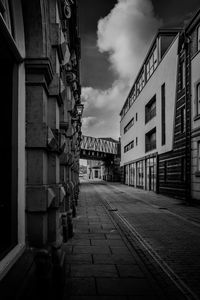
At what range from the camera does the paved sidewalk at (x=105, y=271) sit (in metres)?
3.51

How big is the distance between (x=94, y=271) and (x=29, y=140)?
230cm

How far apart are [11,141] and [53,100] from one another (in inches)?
45.8

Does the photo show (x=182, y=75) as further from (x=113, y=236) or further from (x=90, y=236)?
(x=90, y=236)

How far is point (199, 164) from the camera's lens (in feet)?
46.4

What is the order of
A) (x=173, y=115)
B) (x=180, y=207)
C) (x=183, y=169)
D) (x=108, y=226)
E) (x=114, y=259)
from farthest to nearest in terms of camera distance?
(x=173, y=115) → (x=183, y=169) → (x=180, y=207) → (x=108, y=226) → (x=114, y=259)

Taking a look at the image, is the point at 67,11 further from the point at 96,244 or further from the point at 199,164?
the point at 199,164

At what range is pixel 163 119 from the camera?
2020cm

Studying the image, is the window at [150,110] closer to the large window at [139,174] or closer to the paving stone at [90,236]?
the large window at [139,174]

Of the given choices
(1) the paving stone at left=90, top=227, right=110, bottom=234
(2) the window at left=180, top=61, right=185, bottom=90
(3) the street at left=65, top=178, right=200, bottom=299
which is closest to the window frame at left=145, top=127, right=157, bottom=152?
(2) the window at left=180, top=61, right=185, bottom=90

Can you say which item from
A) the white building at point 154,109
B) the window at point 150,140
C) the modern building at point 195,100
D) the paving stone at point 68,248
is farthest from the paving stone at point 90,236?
the window at point 150,140

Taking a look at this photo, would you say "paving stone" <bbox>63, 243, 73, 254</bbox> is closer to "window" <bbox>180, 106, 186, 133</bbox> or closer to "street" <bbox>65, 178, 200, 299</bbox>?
"street" <bbox>65, 178, 200, 299</bbox>

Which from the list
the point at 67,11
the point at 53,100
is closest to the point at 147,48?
the point at 67,11

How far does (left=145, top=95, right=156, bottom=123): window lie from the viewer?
23497 mm

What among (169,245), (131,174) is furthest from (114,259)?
(131,174)
